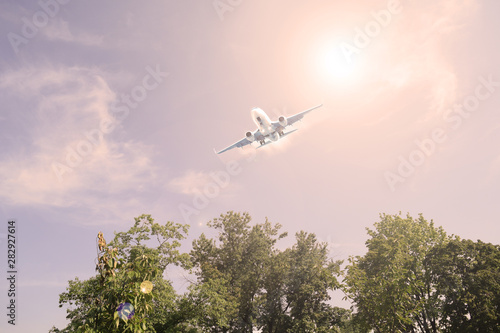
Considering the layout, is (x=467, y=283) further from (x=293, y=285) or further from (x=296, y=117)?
(x=296, y=117)

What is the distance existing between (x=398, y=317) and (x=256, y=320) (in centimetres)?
2723

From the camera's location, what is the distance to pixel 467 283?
29.4m

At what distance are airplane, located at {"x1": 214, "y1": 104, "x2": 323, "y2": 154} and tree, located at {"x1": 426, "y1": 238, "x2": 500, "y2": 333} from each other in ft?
77.7

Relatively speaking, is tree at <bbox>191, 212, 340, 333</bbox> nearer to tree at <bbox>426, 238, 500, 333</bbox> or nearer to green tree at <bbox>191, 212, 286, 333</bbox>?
green tree at <bbox>191, 212, 286, 333</bbox>

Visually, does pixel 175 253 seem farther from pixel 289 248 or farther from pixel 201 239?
pixel 289 248

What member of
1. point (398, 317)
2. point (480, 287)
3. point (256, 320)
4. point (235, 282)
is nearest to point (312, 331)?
point (256, 320)

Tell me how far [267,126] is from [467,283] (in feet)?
93.3

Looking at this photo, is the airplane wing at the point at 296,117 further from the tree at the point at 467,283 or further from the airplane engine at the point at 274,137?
the tree at the point at 467,283

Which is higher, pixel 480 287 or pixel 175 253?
pixel 175 253

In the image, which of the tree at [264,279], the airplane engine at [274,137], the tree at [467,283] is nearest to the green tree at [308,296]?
the tree at [264,279]

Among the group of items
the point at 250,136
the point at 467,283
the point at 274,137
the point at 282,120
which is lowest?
the point at 467,283

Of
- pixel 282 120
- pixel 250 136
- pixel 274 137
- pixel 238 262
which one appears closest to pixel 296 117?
pixel 282 120

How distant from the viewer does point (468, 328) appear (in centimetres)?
2658

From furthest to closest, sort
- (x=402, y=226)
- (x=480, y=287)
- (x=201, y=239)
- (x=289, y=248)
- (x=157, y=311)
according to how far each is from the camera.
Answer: (x=289, y=248) < (x=201, y=239) < (x=402, y=226) < (x=480, y=287) < (x=157, y=311)
